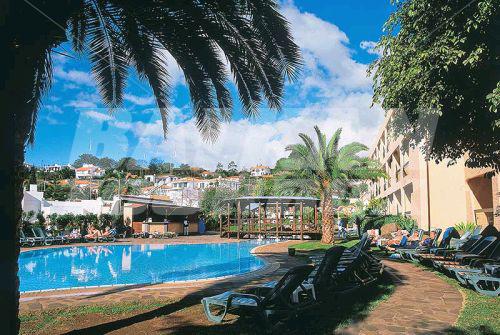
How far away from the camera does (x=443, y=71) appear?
26.2 feet

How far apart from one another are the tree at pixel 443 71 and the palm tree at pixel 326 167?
1192 cm

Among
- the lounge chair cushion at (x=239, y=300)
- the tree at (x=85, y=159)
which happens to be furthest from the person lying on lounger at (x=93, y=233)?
the lounge chair cushion at (x=239, y=300)

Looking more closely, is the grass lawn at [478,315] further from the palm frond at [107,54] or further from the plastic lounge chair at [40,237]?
the plastic lounge chair at [40,237]

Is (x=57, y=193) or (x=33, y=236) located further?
(x=57, y=193)

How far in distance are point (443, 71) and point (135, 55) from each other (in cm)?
588

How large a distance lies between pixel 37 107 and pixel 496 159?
34.7ft

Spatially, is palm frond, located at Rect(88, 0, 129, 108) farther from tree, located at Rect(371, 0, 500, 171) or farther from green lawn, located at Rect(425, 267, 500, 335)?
green lawn, located at Rect(425, 267, 500, 335)

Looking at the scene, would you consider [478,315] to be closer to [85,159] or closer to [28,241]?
[28,241]

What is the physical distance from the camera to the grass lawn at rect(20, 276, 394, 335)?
535 cm

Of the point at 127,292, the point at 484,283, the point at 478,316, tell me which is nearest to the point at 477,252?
the point at 484,283

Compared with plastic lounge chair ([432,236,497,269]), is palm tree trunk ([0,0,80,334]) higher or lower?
higher

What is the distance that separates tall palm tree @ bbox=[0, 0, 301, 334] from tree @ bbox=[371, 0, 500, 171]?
297cm

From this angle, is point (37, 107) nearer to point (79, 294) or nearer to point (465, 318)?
point (79, 294)

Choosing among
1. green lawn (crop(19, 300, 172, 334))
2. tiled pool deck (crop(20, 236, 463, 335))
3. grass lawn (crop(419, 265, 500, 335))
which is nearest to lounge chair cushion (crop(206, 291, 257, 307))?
tiled pool deck (crop(20, 236, 463, 335))
